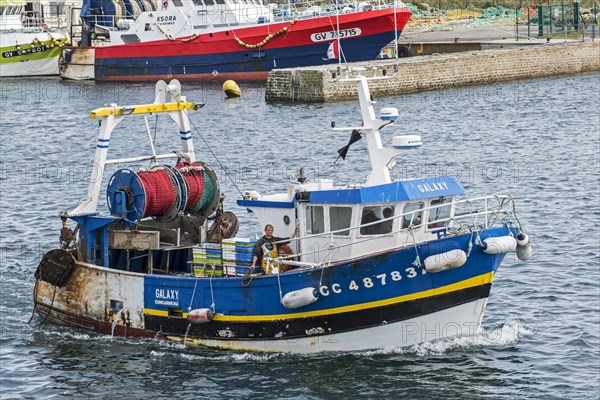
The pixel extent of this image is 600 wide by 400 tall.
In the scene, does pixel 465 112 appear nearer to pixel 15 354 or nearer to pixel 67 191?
pixel 67 191

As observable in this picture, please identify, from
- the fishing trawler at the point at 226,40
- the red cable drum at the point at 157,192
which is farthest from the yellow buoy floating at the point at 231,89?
the red cable drum at the point at 157,192

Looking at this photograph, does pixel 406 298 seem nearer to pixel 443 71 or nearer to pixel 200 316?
pixel 200 316

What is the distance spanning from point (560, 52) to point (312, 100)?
689 inches

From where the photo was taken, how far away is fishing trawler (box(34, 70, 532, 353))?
21.4 metres

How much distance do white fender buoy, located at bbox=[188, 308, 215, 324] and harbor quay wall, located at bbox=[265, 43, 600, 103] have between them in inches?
1193

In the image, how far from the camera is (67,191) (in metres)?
39.1

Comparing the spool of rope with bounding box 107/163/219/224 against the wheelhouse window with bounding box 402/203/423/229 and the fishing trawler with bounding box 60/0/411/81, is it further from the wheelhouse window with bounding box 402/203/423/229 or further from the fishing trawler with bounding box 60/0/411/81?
the fishing trawler with bounding box 60/0/411/81

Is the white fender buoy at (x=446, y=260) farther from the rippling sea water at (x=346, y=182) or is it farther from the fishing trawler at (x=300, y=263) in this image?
the rippling sea water at (x=346, y=182)

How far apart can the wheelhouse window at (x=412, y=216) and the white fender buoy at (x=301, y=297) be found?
2198 millimetres

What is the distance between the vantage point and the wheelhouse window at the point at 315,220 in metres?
22.5

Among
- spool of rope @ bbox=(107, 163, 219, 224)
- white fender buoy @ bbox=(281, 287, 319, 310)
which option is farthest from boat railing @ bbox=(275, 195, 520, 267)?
spool of rope @ bbox=(107, 163, 219, 224)

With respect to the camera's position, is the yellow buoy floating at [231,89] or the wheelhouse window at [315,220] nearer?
the wheelhouse window at [315,220]

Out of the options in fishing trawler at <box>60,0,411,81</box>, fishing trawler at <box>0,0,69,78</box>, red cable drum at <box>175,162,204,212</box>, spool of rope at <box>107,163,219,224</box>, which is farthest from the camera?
fishing trawler at <box>0,0,69,78</box>

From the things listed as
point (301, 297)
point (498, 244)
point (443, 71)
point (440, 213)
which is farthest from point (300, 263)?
point (443, 71)
